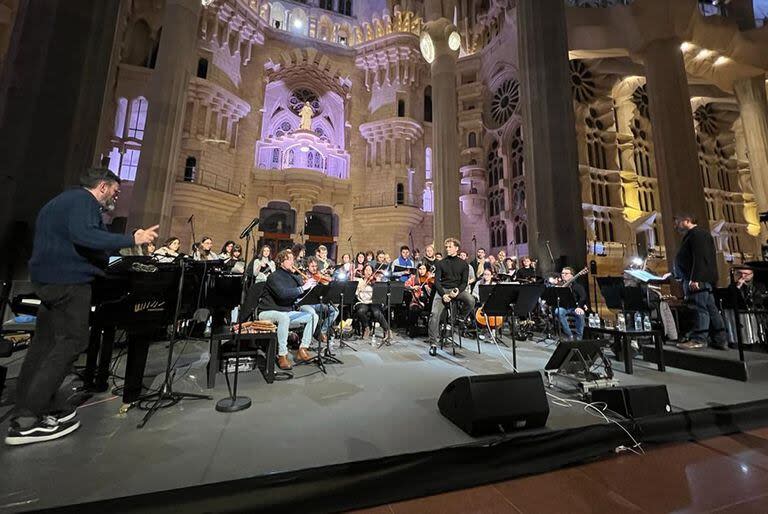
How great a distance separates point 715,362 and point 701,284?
113cm

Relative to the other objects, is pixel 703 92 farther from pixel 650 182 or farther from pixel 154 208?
pixel 154 208

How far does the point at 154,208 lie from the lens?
8.70m

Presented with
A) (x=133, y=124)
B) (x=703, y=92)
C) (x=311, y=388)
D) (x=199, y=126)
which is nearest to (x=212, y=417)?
(x=311, y=388)

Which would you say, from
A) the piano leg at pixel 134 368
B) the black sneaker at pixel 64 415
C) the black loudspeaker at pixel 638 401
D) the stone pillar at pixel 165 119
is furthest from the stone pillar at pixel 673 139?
the stone pillar at pixel 165 119

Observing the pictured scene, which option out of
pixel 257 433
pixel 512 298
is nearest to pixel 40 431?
pixel 257 433

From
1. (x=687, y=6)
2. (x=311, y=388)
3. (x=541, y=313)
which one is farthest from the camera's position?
(x=687, y=6)

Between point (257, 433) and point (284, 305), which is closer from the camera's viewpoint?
point (257, 433)

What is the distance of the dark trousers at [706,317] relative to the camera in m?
4.24

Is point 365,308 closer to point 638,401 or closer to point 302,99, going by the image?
point 638,401

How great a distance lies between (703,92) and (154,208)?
2582 cm

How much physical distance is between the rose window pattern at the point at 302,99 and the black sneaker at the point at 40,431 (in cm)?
2060

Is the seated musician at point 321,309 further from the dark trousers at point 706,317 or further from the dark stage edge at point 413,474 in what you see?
the dark trousers at point 706,317

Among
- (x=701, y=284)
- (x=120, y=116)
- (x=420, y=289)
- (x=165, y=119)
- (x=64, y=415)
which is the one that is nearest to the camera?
(x=64, y=415)

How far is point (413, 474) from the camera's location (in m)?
1.80
